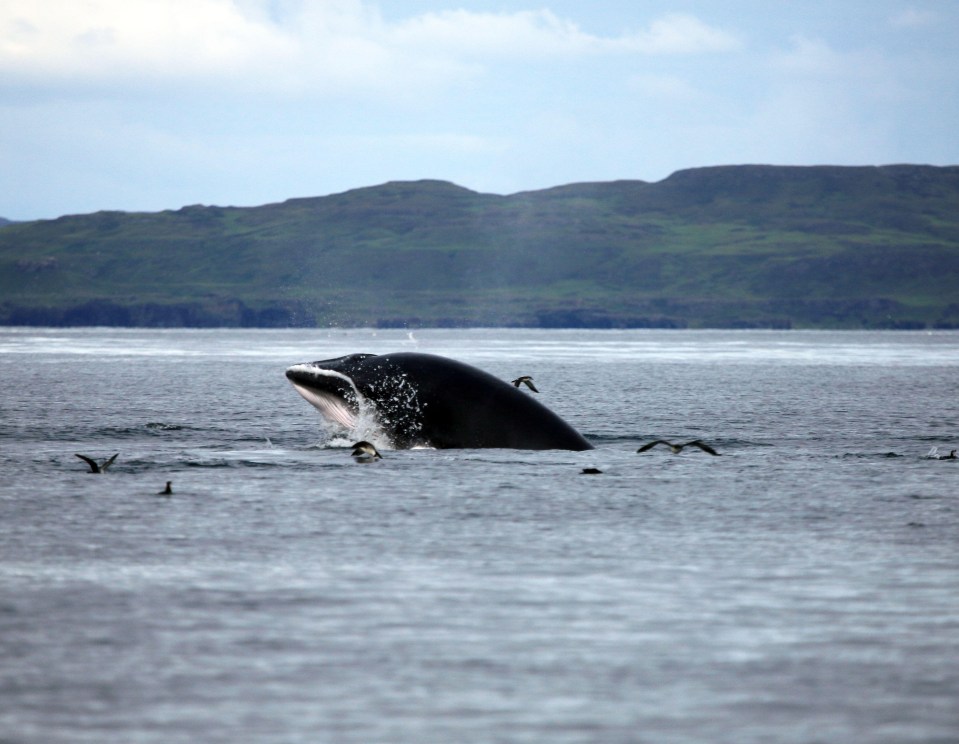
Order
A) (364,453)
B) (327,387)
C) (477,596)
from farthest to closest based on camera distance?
1. (364,453)
2. (327,387)
3. (477,596)

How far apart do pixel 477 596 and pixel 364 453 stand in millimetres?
11830

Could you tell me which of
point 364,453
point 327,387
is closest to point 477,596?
point 327,387

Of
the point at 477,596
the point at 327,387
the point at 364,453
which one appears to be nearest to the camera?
the point at 477,596

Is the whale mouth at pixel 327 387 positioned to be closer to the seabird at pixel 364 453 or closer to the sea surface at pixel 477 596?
the seabird at pixel 364 453

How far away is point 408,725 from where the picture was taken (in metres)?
8.64

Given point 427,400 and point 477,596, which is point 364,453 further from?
point 477,596

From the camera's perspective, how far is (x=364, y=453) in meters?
24.2

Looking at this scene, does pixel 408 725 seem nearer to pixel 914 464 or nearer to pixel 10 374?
pixel 914 464

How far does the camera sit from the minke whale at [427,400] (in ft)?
74.6

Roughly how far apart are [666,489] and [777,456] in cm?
649

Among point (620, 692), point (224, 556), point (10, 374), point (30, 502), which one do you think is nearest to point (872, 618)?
point (620, 692)

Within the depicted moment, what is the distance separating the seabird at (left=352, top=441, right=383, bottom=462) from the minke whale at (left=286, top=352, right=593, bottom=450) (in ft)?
1.55

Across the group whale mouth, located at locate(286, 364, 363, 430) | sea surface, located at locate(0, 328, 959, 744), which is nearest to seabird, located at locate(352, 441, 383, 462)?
sea surface, located at locate(0, 328, 959, 744)

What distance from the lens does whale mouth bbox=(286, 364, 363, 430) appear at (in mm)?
23016
